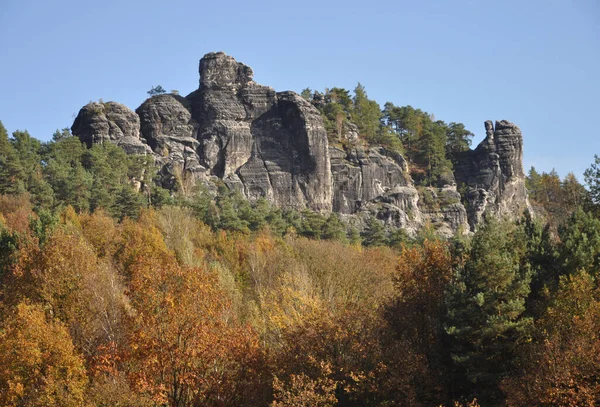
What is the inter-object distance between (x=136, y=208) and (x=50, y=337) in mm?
38080

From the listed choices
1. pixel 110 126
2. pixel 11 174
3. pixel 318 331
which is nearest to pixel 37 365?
pixel 318 331

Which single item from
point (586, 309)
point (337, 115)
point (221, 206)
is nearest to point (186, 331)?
point (586, 309)

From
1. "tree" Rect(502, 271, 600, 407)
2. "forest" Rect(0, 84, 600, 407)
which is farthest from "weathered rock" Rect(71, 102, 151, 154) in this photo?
"tree" Rect(502, 271, 600, 407)

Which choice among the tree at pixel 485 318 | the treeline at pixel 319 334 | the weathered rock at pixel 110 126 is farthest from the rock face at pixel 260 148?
the tree at pixel 485 318

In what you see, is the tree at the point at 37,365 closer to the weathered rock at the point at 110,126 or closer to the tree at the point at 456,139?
the weathered rock at the point at 110,126

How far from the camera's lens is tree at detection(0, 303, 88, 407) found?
25141 millimetres

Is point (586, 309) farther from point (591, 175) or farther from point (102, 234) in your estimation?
point (102, 234)

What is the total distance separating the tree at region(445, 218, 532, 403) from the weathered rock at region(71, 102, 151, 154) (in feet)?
206

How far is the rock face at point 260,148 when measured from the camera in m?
85.1

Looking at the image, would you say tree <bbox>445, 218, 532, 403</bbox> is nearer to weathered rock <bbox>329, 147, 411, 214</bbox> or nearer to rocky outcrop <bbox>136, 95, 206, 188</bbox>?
rocky outcrop <bbox>136, 95, 206, 188</bbox>

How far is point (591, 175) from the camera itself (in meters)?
44.7

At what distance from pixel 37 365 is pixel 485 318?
19.2 m

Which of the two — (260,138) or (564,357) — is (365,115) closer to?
(260,138)

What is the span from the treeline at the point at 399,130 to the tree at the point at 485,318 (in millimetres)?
69063
